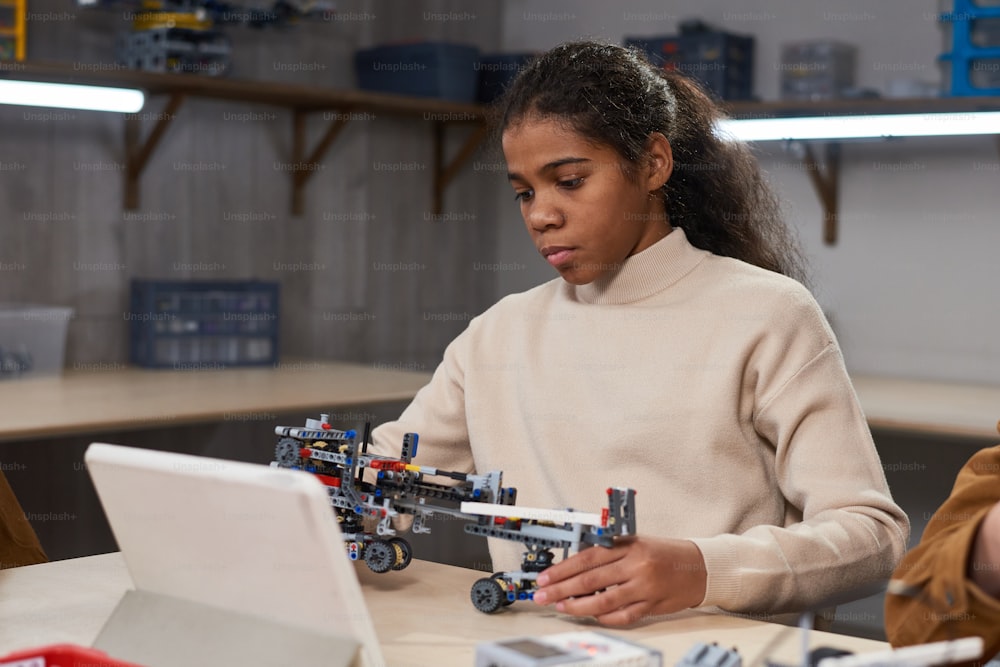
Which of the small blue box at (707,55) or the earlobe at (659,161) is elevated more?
the small blue box at (707,55)

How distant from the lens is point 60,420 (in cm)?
221

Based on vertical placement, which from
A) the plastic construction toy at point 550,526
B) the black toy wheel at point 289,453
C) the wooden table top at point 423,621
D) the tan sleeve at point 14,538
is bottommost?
the tan sleeve at point 14,538

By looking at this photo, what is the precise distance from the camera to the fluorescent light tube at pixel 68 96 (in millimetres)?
2615

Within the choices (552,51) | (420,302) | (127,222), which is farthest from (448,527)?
(552,51)

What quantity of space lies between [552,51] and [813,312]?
45cm

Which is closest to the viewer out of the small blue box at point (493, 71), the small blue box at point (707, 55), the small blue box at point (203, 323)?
the small blue box at point (203, 323)

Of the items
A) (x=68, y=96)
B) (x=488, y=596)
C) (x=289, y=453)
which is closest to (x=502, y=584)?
(x=488, y=596)

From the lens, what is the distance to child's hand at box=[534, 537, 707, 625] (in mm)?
1036

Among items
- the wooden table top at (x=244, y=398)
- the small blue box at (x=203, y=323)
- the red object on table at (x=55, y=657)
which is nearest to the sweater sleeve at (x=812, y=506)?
the red object on table at (x=55, y=657)

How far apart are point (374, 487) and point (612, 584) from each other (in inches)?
9.9

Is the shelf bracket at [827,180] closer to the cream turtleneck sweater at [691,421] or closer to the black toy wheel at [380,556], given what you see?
the cream turtleneck sweater at [691,421]

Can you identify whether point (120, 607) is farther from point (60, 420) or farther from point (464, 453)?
point (60, 420)

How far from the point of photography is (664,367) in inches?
54.2

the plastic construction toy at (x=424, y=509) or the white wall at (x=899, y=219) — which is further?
the white wall at (x=899, y=219)
